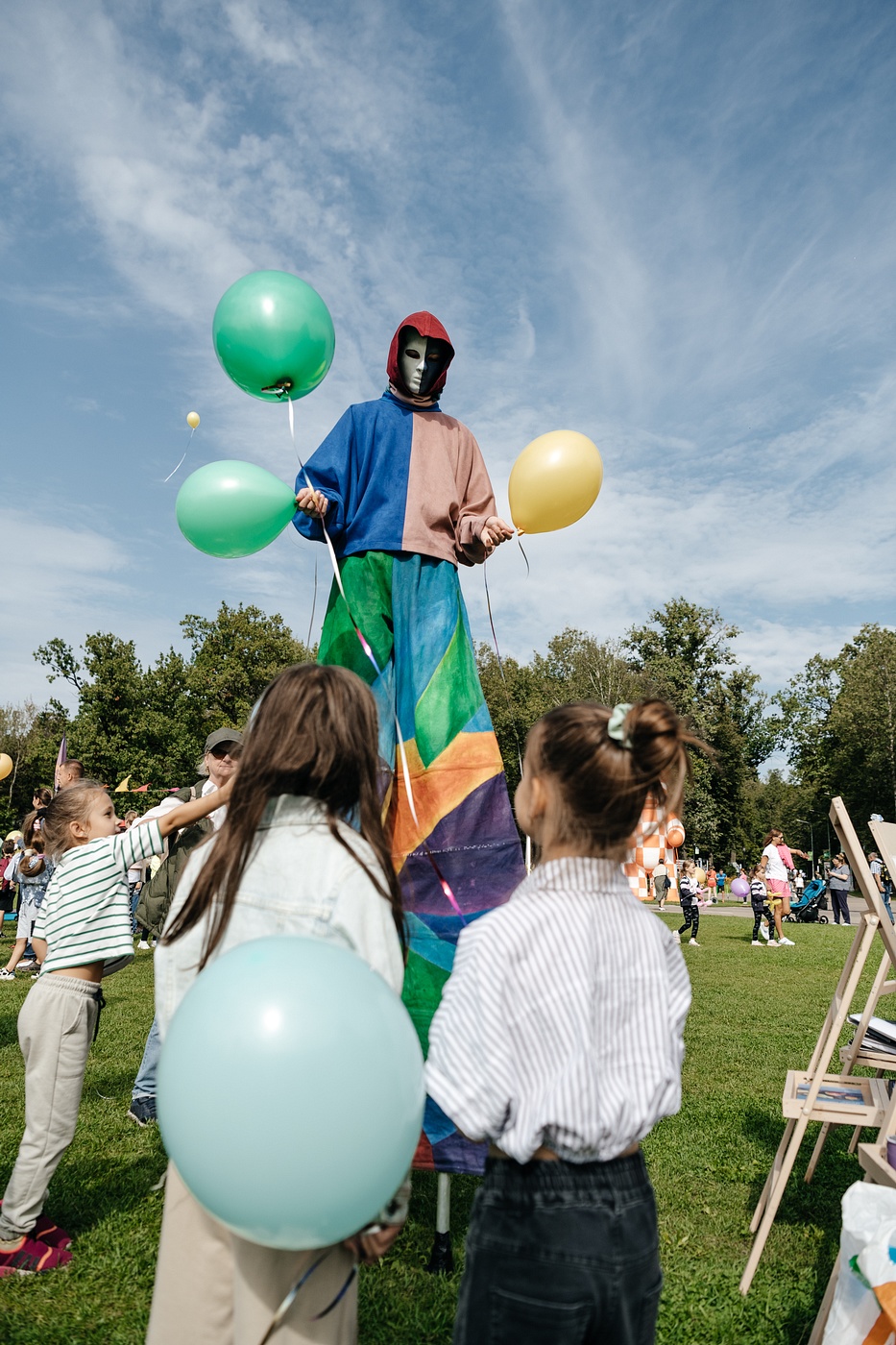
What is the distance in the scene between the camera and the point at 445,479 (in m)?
3.53

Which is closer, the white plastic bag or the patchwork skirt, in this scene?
the white plastic bag

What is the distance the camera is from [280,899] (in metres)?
1.85

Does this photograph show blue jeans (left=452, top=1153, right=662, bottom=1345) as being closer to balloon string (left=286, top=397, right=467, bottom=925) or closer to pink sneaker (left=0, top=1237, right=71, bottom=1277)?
balloon string (left=286, top=397, right=467, bottom=925)

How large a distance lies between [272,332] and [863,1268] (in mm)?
3243

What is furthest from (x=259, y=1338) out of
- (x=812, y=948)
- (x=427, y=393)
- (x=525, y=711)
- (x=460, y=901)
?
(x=525, y=711)

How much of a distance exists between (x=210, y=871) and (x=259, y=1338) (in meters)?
0.85

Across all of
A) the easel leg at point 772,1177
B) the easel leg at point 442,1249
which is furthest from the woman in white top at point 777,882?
the easel leg at point 442,1249

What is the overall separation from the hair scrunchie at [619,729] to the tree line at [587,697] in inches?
1004

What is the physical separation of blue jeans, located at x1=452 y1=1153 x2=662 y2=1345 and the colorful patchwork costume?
141 cm

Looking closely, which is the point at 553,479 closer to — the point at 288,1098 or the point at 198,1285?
the point at 288,1098

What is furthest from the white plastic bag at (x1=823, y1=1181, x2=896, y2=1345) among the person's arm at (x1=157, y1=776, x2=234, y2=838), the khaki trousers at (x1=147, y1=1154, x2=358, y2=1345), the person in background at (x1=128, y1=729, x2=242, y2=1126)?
the person in background at (x1=128, y1=729, x2=242, y2=1126)

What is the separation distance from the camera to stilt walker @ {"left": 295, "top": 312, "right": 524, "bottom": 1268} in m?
3.19

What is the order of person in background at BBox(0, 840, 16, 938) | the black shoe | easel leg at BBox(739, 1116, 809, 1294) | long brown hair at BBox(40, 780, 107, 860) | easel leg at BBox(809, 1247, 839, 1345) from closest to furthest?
easel leg at BBox(809, 1247, 839, 1345) < easel leg at BBox(739, 1116, 809, 1294) < long brown hair at BBox(40, 780, 107, 860) < the black shoe < person in background at BBox(0, 840, 16, 938)

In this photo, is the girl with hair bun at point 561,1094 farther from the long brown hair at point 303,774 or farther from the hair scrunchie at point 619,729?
the long brown hair at point 303,774
